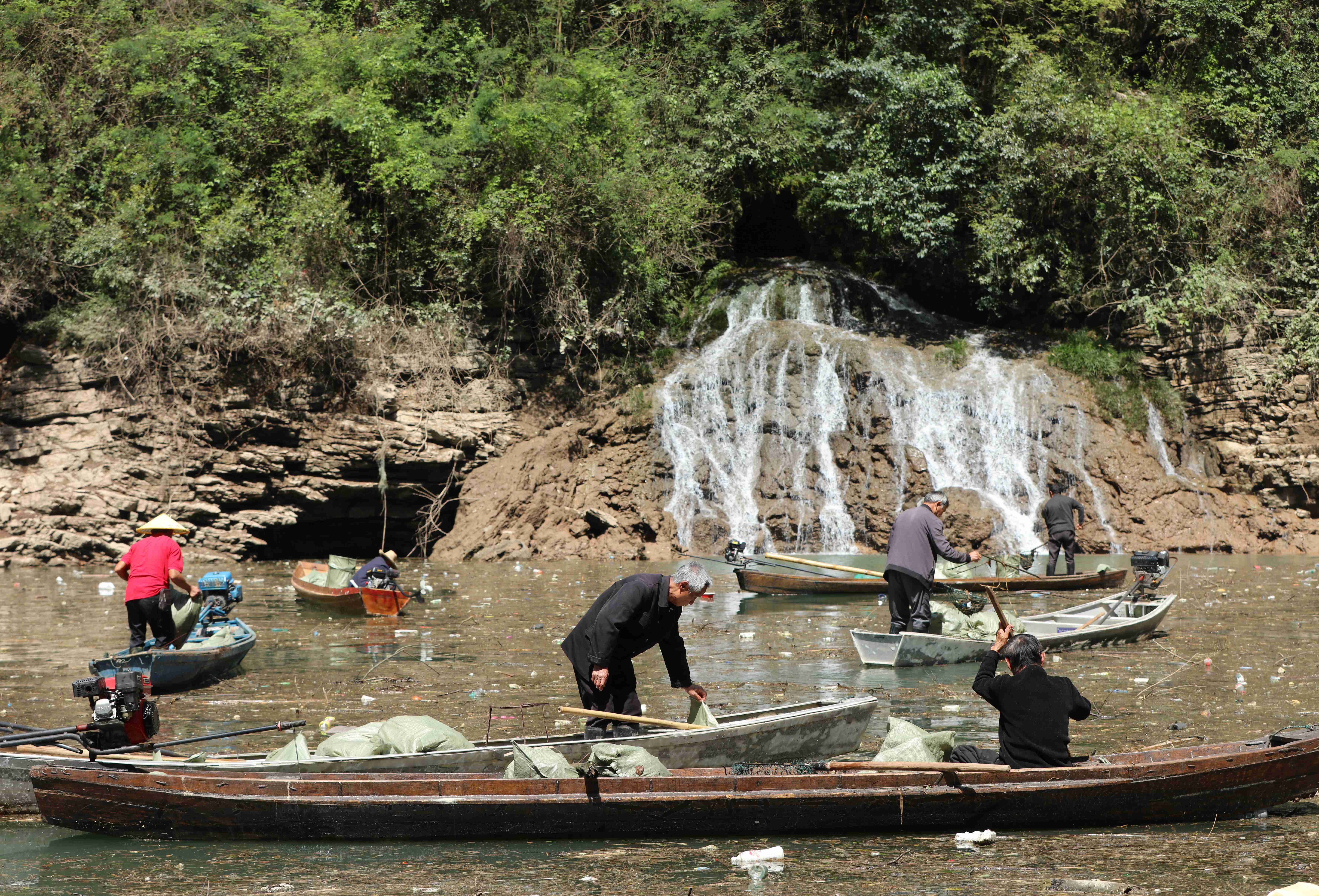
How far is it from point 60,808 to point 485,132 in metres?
21.9

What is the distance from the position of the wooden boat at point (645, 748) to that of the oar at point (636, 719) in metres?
0.06

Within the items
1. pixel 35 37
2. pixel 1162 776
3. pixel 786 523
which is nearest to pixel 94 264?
pixel 35 37

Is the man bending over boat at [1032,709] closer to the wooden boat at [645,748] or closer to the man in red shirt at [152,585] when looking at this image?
the wooden boat at [645,748]

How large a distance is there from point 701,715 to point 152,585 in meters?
6.05

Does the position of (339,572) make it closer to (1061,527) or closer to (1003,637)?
(1061,527)

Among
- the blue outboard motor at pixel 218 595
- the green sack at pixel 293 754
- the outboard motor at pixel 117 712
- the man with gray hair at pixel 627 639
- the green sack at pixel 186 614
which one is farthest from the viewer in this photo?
the blue outboard motor at pixel 218 595

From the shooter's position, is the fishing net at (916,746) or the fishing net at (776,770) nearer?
the fishing net at (776,770)

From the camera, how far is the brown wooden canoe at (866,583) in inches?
675

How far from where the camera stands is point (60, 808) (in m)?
6.79

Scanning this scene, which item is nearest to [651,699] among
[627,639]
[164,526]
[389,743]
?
[627,639]

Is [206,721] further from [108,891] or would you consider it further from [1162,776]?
[1162,776]

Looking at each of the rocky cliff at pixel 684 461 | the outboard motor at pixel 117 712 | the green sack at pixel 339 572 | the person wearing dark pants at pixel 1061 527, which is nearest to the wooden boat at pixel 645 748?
the outboard motor at pixel 117 712

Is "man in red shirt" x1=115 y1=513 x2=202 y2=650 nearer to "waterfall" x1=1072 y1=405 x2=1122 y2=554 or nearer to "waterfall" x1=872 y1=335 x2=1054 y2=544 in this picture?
"waterfall" x1=872 y1=335 x2=1054 y2=544

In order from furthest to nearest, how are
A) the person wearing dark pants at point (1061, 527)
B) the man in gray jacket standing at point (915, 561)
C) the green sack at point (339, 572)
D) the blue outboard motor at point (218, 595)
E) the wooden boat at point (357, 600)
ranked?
the person wearing dark pants at point (1061, 527) → the green sack at point (339, 572) → the wooden boat at point (357, 600) → the blue outboard motor at point (218, 595) → the man in gray jacket standing at point (915, 561)
